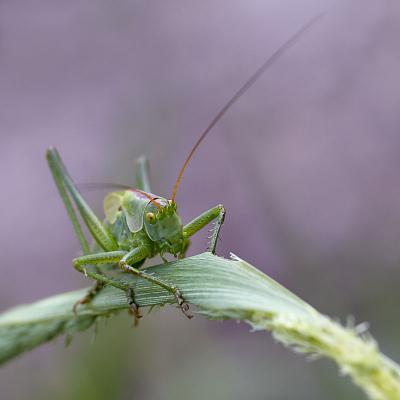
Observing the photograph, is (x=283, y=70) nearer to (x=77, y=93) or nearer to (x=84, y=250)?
(x=77, y=93)

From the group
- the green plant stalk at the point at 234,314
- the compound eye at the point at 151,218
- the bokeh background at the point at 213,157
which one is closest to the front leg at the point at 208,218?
the compound eye at the point at 151,218

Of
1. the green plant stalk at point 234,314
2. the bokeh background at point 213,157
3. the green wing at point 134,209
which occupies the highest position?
the bokeh background at point 213,157

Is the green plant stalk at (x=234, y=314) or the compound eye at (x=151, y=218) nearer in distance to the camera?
the green plant stalk at (x=234, y=314)

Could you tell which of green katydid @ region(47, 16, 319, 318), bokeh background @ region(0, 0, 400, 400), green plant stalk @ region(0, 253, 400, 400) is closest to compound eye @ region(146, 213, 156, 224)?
green katydid @ region(47, 16, 319, 318)

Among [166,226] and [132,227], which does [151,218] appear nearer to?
[166,226]

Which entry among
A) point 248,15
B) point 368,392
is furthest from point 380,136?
point 368,392

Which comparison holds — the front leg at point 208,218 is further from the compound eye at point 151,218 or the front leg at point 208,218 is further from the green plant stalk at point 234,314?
the green plant stalk at point 234,314

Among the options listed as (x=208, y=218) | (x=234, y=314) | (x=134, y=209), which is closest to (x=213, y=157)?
(x=134, y=209)

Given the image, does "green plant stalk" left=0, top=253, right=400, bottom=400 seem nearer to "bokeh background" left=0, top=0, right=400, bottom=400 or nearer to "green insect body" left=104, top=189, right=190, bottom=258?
"green insect body" left=104, top=189, right=190, bottom=258
